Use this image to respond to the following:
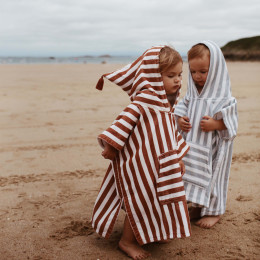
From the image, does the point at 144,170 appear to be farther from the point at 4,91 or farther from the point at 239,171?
the point at 4,91

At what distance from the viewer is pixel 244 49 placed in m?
36.1

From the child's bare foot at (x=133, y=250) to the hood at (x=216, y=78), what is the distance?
3.98 ft

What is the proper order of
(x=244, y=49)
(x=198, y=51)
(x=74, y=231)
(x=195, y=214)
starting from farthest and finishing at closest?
(x=244, y=49)
(x=195, y=214)
(x=74, y=231)
(x=198, y=51)

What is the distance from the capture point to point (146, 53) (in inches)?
91.2

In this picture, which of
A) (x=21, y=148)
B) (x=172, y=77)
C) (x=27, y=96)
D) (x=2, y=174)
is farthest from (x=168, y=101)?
(x=27, y=96)

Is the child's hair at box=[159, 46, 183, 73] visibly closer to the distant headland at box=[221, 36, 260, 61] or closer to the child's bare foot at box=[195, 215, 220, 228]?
the child's bare foot at box=[195, 215, 220, 228]

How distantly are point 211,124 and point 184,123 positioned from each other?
21 centimetres

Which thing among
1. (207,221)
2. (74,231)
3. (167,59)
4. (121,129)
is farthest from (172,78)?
(74,231)

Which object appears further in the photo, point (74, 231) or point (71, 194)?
point (71, 194)

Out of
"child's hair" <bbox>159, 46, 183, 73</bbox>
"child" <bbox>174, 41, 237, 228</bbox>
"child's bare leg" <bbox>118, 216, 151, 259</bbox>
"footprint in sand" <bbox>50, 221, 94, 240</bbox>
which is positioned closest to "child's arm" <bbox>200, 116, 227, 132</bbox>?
"child" <bbox>174, 41, 237, 228</bbox>

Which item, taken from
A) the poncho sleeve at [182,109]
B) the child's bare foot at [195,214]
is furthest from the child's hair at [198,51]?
the child's bare foot at [195,214]

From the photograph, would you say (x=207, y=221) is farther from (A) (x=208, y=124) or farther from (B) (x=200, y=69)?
(B) (x=200, y=69)

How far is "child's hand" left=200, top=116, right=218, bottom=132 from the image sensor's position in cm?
276

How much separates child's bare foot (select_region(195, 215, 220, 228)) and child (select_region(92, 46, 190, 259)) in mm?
666
